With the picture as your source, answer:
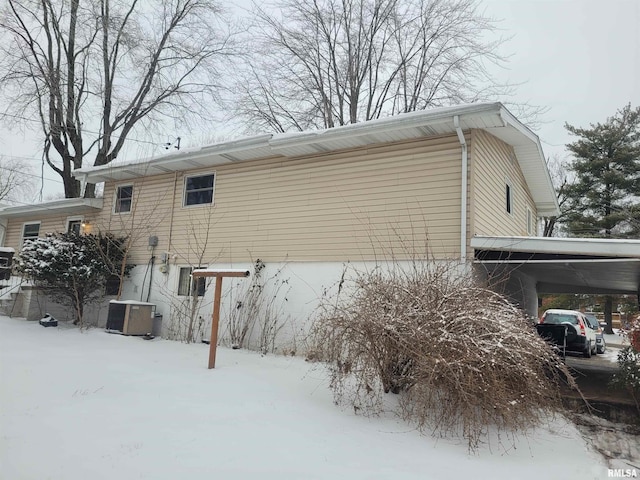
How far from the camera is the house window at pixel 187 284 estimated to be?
1117 cm

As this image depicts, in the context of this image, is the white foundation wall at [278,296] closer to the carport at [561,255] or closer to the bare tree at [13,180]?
the carport at [561,255]

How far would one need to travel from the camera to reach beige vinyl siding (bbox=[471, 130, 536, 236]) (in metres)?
A: 8.17

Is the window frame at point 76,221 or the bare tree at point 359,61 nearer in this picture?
the window frame at point 76,221

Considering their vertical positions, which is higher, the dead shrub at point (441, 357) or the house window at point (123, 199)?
the house window at point (123, 199)

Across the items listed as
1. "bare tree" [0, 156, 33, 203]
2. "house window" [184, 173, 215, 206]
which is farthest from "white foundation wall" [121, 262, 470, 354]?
"bare tree" [0, 156, 33, 203]

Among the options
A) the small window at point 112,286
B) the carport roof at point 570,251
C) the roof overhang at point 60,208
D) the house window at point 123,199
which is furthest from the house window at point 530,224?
the roof overhang at point 60,208

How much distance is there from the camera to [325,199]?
31.6 feet

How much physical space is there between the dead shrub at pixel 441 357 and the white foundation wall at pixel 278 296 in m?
2.68

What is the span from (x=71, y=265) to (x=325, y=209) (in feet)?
20.9

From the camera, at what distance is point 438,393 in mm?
4840

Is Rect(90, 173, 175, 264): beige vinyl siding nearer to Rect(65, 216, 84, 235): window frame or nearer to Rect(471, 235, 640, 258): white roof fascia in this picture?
Rect(65, 216, 84, 235): window frame

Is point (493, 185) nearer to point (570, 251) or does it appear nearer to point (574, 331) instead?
point (570, 251)

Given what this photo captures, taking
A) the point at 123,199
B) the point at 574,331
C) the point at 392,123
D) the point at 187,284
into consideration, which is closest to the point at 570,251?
the point at 392,123

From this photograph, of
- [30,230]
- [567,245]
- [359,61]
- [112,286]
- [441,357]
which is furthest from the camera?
[359,61]
